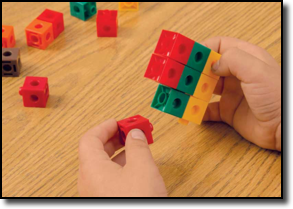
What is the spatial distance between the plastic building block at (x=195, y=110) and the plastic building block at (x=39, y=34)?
20.1 inches

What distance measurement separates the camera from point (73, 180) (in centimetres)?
92

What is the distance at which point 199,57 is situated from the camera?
3.06 ft

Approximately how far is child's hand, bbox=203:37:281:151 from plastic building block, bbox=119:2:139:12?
0.46m

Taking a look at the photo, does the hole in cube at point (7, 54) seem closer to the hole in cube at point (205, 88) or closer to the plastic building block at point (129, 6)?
the plastic building block at point (129, 6)

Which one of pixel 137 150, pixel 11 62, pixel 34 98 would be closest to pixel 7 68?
pixel 11 62

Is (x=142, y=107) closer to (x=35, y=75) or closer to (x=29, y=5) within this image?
(x=35, y=75)

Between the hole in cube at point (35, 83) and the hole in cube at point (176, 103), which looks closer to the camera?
the hole in cube at point (176, 103)

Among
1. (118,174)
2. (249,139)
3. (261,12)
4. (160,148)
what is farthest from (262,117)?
(261,12)

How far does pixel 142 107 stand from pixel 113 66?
0.18 m

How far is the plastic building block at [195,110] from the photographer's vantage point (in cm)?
95

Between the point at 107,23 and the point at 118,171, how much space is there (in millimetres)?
619

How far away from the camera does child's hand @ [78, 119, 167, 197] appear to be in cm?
74

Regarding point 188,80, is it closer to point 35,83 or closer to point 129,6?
point 35,83

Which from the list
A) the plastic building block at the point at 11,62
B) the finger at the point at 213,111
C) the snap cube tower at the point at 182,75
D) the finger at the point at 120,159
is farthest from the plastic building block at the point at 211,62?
the plastic building block at the point at 11,62
